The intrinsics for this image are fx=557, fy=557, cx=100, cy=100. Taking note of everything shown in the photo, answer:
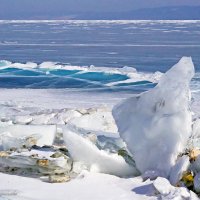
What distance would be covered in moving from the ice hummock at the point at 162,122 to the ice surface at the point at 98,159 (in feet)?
0.48

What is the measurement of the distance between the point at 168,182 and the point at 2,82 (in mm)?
11165

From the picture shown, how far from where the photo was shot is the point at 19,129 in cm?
694

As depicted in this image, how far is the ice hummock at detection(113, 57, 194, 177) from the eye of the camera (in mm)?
5426

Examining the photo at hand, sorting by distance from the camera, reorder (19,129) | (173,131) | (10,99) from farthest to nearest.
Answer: (10,99) < (19,129) < (173,131)

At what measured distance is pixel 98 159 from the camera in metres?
5.64

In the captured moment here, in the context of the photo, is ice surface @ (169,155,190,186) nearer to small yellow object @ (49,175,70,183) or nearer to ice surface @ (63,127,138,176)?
ice surface @ (63,127,138,176)

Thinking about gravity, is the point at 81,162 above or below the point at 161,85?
below

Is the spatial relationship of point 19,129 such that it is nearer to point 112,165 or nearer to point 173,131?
point 112,165

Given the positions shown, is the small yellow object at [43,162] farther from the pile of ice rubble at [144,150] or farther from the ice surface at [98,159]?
the ice surface at [98,159]

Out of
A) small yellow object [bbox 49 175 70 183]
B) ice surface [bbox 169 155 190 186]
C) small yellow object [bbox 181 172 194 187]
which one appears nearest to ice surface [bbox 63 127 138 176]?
small yellow object [bbox 49 175 70 183]

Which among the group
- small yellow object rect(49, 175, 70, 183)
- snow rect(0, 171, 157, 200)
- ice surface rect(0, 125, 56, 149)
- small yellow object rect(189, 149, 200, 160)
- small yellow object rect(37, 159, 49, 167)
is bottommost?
snow rect(0, 171, 157, 200)

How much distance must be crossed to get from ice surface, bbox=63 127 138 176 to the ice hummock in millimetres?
146

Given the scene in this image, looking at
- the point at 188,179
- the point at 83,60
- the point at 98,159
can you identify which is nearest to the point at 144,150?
the point at 98,159

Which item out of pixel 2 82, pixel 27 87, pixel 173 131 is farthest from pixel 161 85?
pixel 2 82
